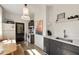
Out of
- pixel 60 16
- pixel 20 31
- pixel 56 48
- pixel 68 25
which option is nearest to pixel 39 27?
pixel 60 16

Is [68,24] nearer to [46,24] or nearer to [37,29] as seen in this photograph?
[46,24]

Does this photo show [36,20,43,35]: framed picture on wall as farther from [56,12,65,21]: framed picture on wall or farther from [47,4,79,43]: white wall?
[56,12,65,21]: framed picture on wall

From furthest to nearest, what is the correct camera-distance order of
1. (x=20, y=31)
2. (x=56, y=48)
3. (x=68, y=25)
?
(x=68, y=25) → (x=56, y=48) → (x=20, y=31)

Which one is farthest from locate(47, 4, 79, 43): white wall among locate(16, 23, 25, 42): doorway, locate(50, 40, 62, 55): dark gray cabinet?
locate(16, 23, 25, 42): doorway

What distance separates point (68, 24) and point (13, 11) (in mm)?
1406

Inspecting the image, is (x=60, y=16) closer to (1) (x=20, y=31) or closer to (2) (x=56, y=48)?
(2) (x=56, y=48)

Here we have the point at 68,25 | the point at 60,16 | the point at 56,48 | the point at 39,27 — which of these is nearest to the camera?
the point at 56,48

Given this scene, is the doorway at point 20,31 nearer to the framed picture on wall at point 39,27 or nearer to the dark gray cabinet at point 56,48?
the dark gray cabinet at point 56,48

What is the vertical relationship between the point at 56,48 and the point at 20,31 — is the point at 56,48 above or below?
below

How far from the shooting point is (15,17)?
4.60 ft
